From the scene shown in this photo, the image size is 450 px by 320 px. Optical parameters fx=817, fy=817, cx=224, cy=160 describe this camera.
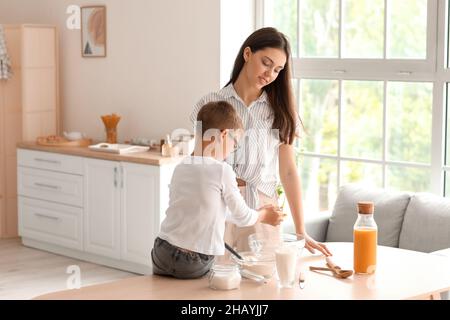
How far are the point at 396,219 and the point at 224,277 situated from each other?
211 centimetres

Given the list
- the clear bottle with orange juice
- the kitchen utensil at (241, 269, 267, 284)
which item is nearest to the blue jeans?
the kitchen utensil at (241, 269, 267, 284)

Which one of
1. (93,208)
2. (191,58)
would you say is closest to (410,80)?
(191,58)

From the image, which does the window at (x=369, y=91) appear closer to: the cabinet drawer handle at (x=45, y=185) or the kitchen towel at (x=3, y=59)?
the cabinet drawer handle at (x=45, y=185)

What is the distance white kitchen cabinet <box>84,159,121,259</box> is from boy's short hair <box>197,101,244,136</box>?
2989 mm

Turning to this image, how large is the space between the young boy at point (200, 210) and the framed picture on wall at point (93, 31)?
380 centimetres

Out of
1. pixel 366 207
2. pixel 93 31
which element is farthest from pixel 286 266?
pixel 93 31

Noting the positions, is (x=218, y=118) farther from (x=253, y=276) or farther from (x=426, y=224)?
(x=426, y=224)

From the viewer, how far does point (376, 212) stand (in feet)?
14.2

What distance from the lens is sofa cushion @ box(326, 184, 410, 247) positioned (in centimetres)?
427

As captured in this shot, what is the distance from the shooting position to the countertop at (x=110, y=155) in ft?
17.0

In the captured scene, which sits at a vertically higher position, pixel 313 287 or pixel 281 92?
pixel 281 92

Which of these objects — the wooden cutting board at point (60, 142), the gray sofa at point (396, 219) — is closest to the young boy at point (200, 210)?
the gray sofa at point (396, 219)
